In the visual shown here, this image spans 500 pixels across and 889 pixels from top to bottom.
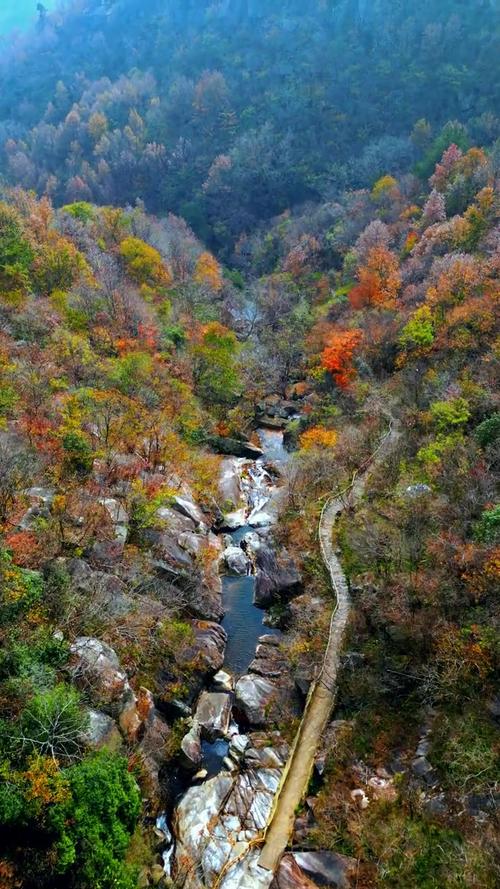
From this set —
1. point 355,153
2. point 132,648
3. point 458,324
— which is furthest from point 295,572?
point 355,153

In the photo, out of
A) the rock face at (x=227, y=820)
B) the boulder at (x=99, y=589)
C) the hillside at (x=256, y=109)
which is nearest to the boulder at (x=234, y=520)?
the boulder at (x=99, y=589)

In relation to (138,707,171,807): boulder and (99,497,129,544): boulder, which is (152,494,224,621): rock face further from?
(138,707,171,807): boulder

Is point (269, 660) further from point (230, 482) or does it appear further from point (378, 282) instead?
point (378, 282)

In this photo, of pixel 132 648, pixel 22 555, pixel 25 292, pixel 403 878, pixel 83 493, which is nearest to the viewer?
pixel 403 878

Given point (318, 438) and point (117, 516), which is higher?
point (117, 516)

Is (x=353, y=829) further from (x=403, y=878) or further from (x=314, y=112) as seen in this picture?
(x=314, y=112)

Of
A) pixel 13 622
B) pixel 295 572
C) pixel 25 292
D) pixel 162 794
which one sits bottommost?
pixel 295 572

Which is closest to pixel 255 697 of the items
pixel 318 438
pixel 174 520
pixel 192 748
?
→ pixel 192 748
